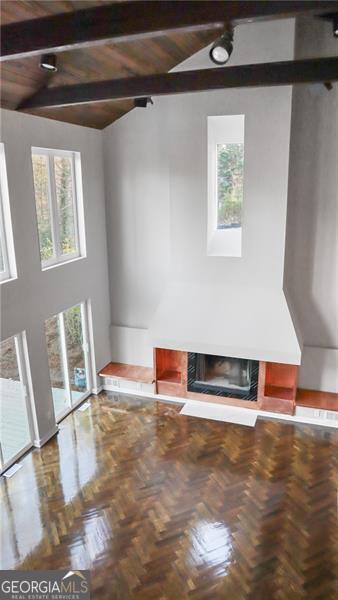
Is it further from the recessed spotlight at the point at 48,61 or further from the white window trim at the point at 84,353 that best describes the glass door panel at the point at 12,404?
the recessed spotlight at the point at 48,61

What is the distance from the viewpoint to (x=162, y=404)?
6.42 meters

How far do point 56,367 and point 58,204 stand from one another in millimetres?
2279

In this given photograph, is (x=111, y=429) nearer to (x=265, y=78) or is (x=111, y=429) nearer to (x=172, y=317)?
(x=172, y=317)

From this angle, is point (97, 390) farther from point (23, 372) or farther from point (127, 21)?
point (127, 21)

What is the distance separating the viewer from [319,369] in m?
6.12

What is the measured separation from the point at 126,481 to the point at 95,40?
14.2 feet

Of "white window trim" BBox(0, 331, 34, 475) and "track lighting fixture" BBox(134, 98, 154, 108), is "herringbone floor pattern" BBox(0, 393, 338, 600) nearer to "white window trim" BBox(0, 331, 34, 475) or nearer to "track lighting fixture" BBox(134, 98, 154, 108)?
"white window trim" BBox(0, 331, 34, 475)

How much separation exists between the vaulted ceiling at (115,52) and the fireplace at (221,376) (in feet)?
12.1

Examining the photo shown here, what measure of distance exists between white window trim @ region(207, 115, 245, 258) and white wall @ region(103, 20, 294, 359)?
21cm

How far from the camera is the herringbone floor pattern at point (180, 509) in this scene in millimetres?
3572

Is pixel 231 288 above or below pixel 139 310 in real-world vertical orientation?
above

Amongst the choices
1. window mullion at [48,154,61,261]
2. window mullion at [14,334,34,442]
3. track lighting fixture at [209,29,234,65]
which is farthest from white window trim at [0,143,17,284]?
track lighting fixture at [209,29,234,65]

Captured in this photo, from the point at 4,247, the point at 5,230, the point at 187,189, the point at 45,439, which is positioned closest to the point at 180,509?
the point at 45,439

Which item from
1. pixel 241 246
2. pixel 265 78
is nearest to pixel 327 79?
pixel 265 78
